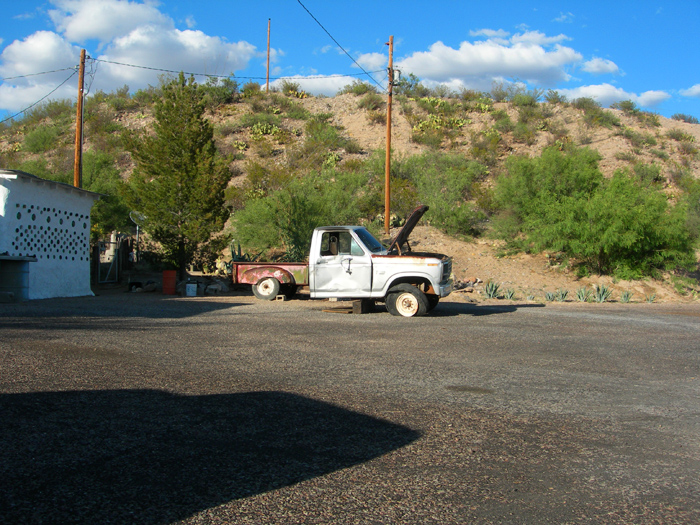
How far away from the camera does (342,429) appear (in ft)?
16.7

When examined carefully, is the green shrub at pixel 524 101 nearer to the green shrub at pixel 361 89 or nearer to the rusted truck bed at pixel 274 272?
the green shrub at pixel 361 89

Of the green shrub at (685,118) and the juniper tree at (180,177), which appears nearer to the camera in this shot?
the juniper tree at (180,177)

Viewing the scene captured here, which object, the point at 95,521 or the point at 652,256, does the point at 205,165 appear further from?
the point at 95,521

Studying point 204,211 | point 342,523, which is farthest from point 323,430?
point 204,211

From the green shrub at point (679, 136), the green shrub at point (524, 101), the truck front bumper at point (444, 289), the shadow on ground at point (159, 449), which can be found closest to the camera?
the shadow on ground at point (159, 449)

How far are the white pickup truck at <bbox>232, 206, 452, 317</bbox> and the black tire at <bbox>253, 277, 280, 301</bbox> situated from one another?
3.21m

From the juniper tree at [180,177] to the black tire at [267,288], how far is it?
18.0 feet

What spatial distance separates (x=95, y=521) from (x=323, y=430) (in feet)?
6.92

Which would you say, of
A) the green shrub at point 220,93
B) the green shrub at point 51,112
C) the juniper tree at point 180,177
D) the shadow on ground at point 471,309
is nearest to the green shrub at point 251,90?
the green shrub at point 220,93

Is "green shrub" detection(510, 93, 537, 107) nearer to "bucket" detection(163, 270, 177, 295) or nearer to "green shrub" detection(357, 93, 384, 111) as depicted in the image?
"green shrub" detection(357, 93, 384, 111)

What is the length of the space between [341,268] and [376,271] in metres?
0.87

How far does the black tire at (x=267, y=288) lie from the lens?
1792 cm

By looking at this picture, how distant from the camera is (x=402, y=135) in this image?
2142 inches

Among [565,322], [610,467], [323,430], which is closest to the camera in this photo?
[610,467]
